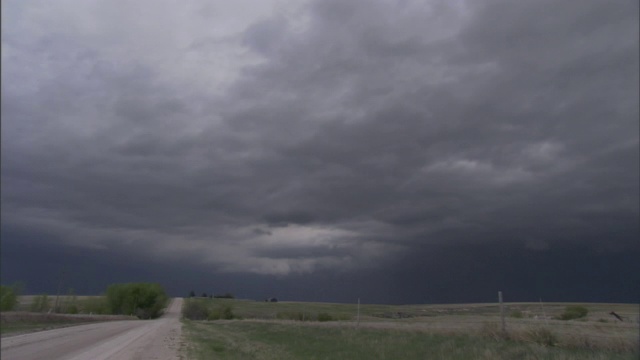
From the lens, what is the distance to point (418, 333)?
110ft

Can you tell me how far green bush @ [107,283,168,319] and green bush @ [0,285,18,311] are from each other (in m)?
106

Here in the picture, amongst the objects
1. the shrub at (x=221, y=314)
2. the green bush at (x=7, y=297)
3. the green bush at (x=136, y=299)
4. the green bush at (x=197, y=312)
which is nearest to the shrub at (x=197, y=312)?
the green bush at (x=197, y=312)

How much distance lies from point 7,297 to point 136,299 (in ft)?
363

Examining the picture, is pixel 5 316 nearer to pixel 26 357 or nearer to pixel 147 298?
pixel 26 357

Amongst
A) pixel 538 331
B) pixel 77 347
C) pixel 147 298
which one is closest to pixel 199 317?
pixel 147 298

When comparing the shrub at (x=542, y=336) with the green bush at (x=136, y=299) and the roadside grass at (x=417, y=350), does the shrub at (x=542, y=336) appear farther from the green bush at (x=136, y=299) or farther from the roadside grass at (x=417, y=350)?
the green bush at (x=136, y=299)

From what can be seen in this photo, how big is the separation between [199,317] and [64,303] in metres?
45.1

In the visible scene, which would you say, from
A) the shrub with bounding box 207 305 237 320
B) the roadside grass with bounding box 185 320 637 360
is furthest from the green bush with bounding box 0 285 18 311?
the shrub with bounding box 207 305 237 320

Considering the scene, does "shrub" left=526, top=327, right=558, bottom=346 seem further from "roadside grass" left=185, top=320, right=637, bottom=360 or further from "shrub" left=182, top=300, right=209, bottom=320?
"shrub" left=182, top=300, right=209, bottom=320

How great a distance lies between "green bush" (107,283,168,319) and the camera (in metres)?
129

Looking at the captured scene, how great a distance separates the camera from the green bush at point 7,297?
2506 centimetres

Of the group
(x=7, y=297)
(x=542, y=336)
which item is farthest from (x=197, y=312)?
(x=542, y=336)

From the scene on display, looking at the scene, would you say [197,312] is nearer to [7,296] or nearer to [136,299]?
[136,299]

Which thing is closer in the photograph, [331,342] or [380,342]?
[380,342]
